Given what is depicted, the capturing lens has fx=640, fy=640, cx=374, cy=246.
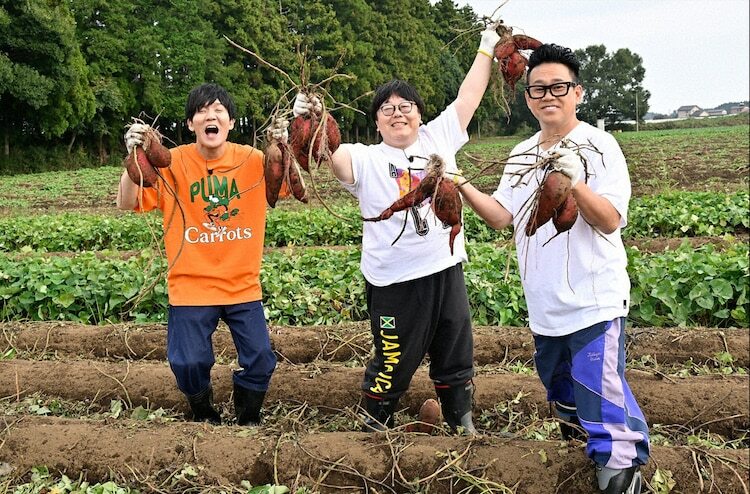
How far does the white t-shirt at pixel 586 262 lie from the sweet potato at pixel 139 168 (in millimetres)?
1572

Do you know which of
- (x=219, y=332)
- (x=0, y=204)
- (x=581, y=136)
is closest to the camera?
(x=581, y=136)

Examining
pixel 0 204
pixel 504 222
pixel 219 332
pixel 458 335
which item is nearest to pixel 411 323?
pixel 458 335

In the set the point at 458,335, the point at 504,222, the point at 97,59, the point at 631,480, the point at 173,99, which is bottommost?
the point at 631,480

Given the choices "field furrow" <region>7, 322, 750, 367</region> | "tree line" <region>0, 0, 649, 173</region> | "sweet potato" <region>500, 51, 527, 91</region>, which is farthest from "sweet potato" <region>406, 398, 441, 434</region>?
"tree line" <region>0, 0, 649, 173</region>

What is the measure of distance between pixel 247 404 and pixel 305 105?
1738mm

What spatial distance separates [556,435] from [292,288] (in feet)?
9.35

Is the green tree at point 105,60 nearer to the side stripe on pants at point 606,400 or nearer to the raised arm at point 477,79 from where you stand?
the raised arm at point 477,79

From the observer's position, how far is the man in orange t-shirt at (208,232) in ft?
10.3

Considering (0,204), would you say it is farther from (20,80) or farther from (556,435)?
(556,435)

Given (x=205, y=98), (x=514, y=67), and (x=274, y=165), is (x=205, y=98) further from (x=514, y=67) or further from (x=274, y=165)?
(x=514, y=67)

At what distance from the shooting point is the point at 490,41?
9.87ft

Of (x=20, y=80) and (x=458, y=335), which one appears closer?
(x=458, y=335)

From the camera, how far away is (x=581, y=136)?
2.36m

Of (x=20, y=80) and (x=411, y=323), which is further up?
(x=20, y=80)
